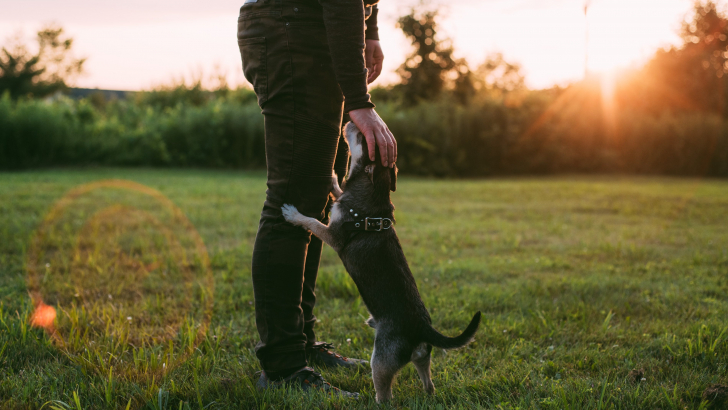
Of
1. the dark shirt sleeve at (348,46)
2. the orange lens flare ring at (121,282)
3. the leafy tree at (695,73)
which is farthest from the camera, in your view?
the leafy tree at (695,73)

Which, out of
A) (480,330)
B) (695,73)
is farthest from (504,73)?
(480,330)

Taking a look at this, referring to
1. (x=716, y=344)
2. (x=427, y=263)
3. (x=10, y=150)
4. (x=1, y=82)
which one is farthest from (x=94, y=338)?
(x=1, y=82)

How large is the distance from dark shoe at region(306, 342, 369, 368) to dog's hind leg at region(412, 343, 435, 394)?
42 centimetres

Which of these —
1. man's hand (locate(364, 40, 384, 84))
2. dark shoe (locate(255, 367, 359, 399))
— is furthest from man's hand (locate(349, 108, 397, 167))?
dark shoe (locate(255, 367, 359, 399))

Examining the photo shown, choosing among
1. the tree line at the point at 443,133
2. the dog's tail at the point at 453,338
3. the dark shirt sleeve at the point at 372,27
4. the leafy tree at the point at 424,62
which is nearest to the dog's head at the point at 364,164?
the dark shirt sleeve at the point at 372,27

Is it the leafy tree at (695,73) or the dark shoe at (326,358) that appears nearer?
the dark shoe at (326,358)

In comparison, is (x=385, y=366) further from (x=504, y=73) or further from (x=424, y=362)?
(x=504, y=73)

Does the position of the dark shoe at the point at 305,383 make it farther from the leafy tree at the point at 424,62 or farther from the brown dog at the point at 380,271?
the leafy tree at the point at 424,62

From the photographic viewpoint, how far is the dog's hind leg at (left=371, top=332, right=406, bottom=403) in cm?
215

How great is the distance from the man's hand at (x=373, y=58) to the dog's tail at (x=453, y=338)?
1.32 m

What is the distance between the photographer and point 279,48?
82.4 inches

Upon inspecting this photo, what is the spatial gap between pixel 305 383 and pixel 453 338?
712mm

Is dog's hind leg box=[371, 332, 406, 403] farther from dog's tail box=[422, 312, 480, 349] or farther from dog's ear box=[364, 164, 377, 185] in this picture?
dog's ear box=[364, 164, 377, 185]

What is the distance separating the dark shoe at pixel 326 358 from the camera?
2594 mm
